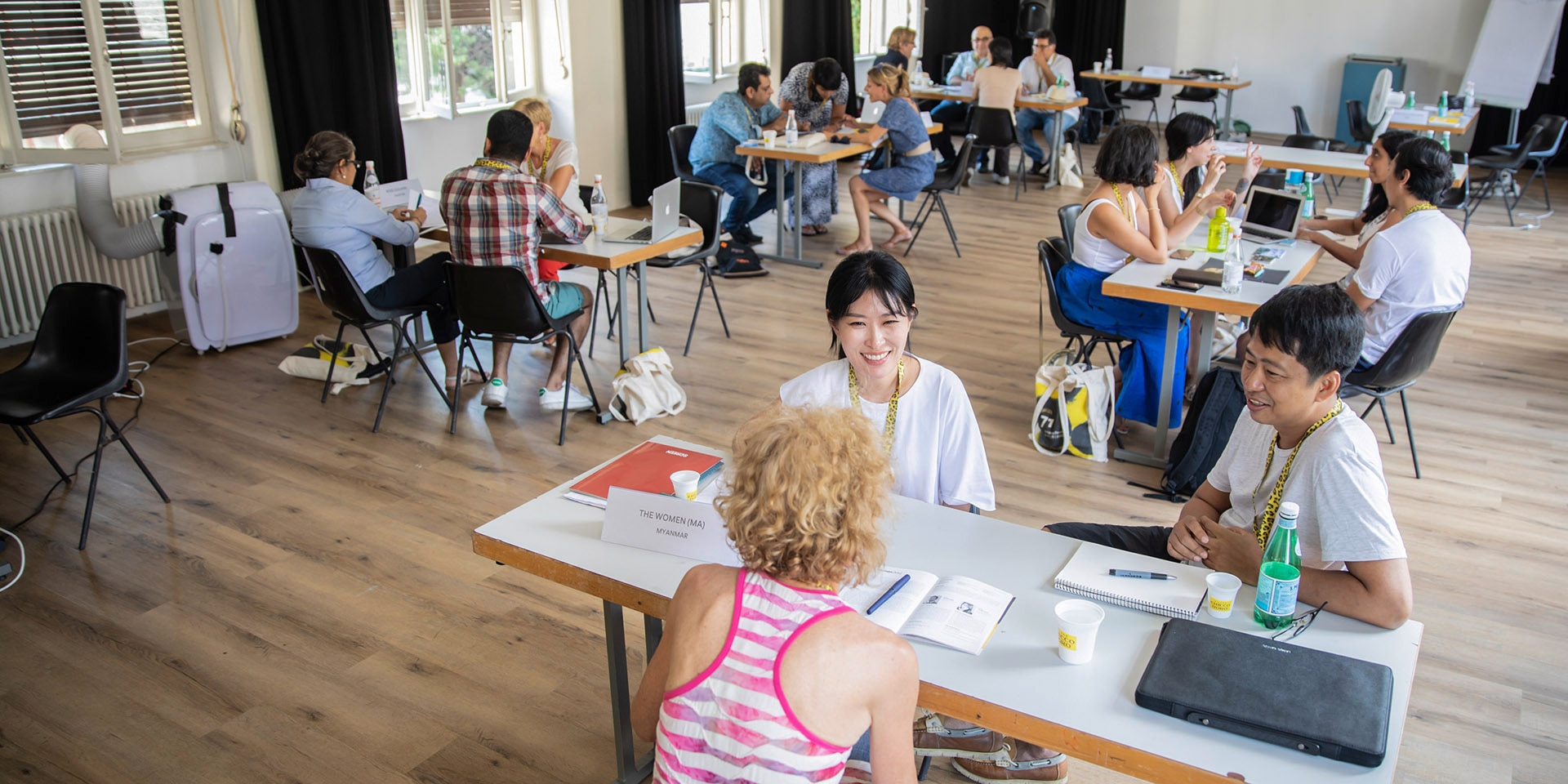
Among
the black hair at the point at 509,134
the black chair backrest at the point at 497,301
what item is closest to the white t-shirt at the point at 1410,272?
the black chair backrest at the point at 497,301

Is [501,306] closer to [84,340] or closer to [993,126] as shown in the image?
[84,340]

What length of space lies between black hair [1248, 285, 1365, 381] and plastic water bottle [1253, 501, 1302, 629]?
0.32m

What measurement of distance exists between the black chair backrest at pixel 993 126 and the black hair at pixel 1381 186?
435cm

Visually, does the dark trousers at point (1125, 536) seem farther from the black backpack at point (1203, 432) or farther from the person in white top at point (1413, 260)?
the person in white top at point (1413, 260)

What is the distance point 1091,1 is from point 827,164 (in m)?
6.38

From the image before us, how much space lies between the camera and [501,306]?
13.8 feet

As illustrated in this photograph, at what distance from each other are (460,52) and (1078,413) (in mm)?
5136

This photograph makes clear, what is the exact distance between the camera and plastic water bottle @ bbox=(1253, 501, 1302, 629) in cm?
181

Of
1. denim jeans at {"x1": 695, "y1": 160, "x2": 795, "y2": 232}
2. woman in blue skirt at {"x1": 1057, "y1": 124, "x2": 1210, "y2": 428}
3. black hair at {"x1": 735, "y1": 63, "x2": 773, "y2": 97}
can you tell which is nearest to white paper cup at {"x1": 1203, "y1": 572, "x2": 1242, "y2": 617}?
woman in blue skirt at {"x1": 1057, "y1": 124, "x2": 1210, "y2": 428}

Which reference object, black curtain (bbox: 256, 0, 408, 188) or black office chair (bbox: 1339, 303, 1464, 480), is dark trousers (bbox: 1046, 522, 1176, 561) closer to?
black office chair (bbox: 1339, 303, 1464, 480)

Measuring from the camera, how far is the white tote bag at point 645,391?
454cm

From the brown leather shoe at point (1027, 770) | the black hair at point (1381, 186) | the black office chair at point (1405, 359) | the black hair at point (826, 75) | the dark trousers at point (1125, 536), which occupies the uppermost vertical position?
the black hair at point (826, 75)

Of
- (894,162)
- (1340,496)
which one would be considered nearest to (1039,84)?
(894,162)

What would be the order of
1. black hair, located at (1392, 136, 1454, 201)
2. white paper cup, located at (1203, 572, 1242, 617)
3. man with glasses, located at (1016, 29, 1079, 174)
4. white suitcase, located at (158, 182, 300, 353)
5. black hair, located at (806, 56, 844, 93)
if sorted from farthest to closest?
man with glasses, located at (1016, 29, 1079, 174)
black hair, located at (806, 56, 844, 93)
white suitcase, located at (158, 182, 300, 353)
black hair, located at (1392, 136, 1454, 201)
white paper cup, located at (1203, 572, 1242, 617)
